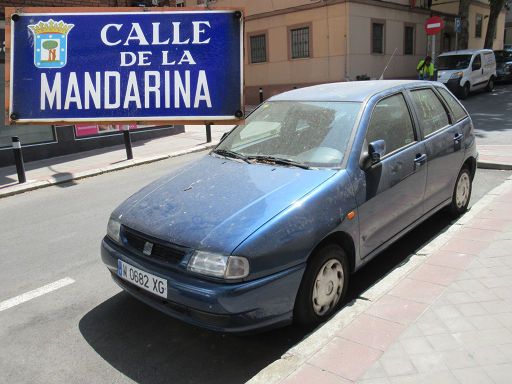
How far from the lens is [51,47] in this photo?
2.82 metres

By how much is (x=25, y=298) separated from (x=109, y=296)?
0.77 m

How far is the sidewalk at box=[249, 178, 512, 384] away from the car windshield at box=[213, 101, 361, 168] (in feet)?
3.69

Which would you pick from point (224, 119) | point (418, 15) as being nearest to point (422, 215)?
point (224, 119)

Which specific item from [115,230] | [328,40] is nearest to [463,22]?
[328,40]

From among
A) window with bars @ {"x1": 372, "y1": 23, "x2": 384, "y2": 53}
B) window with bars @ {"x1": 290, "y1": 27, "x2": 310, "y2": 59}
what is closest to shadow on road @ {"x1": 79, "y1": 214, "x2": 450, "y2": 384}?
window with bars @ {"x1": 290, "y1": 27, "x2": 310, "y2": 59}

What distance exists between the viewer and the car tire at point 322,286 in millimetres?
3223

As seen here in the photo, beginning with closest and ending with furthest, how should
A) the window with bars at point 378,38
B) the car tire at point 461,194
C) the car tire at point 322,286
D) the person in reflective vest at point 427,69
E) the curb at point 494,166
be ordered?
the car tire at point 322,286, the car tire at point 461,194, the curb at point 494,166, the person in reflective vest at point 427,69, the window with bars at point 378,38

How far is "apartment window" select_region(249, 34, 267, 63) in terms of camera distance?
23.2 metres

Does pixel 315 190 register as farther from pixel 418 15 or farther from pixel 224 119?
pixel 418 15

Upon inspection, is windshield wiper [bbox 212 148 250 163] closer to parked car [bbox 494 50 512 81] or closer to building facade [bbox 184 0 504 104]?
building facade [bbox 184 0 504 104]

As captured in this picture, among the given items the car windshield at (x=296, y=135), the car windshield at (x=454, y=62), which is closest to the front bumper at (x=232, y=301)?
the car windshield at (x=296, y=135)

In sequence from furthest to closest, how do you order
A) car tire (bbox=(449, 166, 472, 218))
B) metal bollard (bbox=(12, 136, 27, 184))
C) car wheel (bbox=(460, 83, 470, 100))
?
car wheel (bbox=(460, 83, 470, 100))
metal bollard (bbox=(12, 136, 27, 184))
car tire (bbox=(449, 166, 472, 218))

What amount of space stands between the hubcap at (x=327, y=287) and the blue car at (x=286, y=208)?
1cm

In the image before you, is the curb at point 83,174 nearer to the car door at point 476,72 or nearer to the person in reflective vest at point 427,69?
the person in reflective vest at point 427,69
